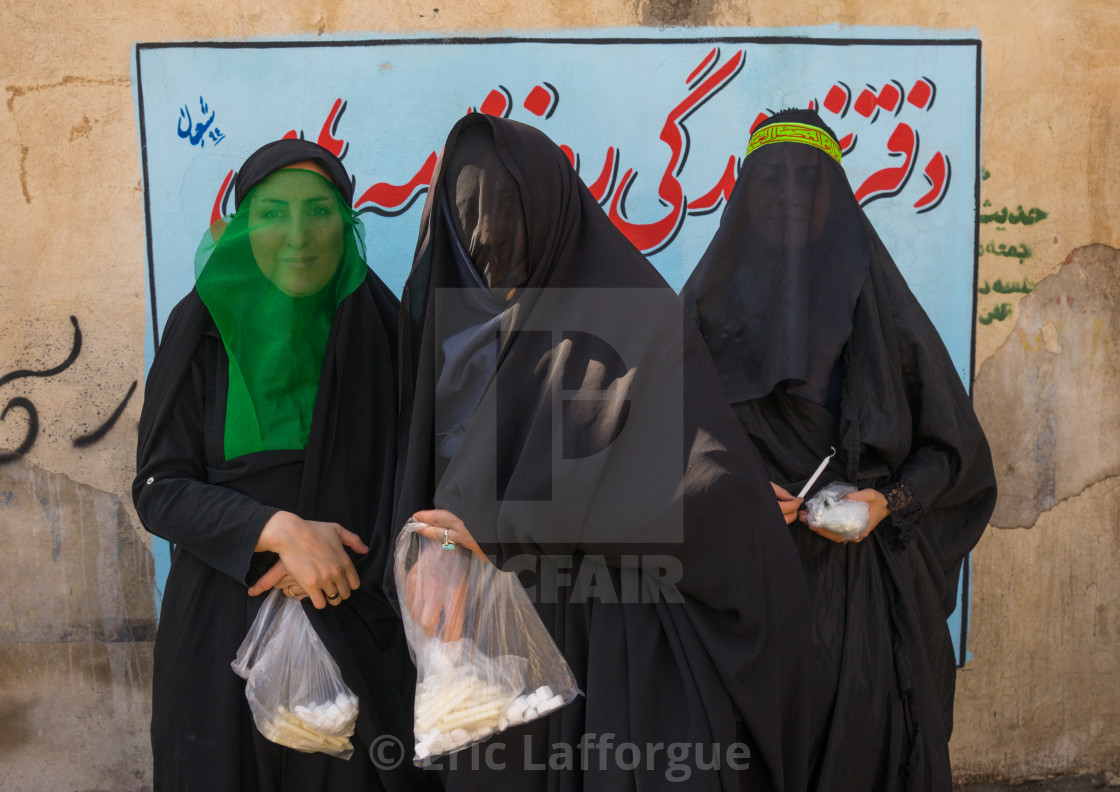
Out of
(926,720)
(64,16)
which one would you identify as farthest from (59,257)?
(926,720)

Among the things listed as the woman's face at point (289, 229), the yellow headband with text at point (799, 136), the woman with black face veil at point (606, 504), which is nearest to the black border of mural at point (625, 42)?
the yellow headband with text at point (799, 136)

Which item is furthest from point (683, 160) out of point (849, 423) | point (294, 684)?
point (294, 684)

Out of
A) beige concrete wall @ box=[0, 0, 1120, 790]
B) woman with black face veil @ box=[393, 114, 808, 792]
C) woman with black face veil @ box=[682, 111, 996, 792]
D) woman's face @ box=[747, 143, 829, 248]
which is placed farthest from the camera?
beige concrete wall @ box=[0, 0, 1120, 790]

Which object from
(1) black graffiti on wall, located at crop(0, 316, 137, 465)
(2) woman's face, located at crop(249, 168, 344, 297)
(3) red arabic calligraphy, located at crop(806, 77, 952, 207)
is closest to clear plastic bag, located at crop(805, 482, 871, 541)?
(2) woman's face, located at crop(249, 168, 344, 297)

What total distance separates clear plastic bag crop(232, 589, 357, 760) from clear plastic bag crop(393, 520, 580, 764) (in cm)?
22

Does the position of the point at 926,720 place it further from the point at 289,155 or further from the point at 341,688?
the point at 289,155

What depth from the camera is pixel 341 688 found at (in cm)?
165

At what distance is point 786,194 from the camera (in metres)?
1.83

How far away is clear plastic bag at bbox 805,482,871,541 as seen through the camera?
1653 millimetres

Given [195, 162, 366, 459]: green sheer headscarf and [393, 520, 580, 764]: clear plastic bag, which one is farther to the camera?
[195, 162, 366, 459]: green sheer headscarf

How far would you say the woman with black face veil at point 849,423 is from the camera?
→ 67.1 inches

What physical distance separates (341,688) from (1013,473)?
6.67 feet

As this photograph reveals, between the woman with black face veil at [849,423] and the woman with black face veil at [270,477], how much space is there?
759 mm

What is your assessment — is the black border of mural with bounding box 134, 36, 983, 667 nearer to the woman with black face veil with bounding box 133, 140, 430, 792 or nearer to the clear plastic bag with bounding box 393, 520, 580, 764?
the woman with black face veil with bounding box 133, 140, 430, 792
